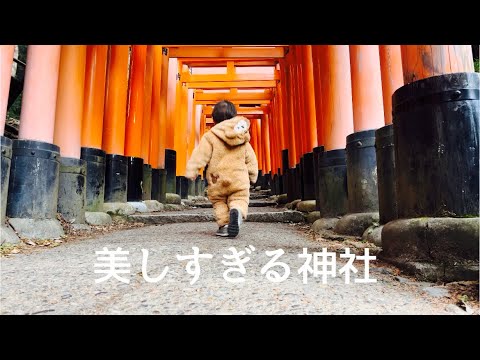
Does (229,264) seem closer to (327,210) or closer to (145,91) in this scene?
(327,210)

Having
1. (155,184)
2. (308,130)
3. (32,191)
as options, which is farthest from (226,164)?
(155,184)

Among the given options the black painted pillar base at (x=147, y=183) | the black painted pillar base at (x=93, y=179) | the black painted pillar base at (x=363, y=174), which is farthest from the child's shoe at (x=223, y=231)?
the black painted pillar base at (x=147, y=183)

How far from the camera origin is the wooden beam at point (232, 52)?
10891 mm

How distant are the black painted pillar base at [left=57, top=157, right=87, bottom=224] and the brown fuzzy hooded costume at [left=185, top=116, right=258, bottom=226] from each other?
1547mm

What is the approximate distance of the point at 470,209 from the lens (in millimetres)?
1822

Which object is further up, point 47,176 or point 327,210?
point 47,176

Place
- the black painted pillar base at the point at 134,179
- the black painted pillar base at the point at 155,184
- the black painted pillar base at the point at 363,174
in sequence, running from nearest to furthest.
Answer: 1. the black painted pillar base at the point at 363,174
2. the black painted pillar base at the point at 134,179
3. the black painted pillar base at the point at 155,184

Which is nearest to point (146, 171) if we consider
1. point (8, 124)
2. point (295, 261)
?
point (8, 124)

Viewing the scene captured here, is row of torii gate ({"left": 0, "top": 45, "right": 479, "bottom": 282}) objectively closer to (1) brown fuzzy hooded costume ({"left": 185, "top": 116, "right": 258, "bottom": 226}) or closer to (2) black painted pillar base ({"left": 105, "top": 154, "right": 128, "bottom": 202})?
(2) black painted pillar base ({"left": 105, "top": 154, "right": 128, "bottom": 202})

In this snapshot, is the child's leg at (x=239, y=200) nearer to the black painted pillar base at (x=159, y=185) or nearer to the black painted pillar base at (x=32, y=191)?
the black painted pillar base at (x=32, y=191)

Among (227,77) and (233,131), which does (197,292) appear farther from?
(227,77)

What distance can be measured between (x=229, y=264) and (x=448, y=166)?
1.24 metres

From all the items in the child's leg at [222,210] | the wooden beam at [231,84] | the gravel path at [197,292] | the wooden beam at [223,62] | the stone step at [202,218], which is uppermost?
the wooden beam at [223,62]

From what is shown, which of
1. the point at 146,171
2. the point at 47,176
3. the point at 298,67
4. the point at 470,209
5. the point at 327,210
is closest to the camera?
the point at 470,209
